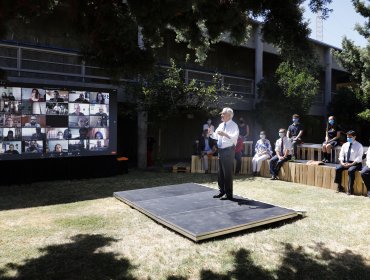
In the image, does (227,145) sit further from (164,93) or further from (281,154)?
(164,93)

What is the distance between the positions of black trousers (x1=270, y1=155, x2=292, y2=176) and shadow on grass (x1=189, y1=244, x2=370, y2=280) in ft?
20.3

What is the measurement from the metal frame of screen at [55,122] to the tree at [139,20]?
593cm

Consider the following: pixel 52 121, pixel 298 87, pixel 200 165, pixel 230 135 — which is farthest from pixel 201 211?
pixel 298 87

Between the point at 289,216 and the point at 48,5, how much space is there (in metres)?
4.89

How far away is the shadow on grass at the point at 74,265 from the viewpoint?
3.87 meters

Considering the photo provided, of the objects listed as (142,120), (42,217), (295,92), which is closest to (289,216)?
(42,217)

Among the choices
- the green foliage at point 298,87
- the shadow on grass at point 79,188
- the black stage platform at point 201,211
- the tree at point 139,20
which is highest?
the green foliage at point 298,87

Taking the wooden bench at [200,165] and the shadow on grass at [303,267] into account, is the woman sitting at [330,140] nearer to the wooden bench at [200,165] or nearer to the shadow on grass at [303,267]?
Answer: the wooden bench at [200,165]

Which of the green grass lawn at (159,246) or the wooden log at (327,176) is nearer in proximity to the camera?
the green grass lawn at (159,246)

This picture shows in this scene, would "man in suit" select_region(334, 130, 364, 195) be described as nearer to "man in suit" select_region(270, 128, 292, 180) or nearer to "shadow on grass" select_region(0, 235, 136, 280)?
"man in suit" select_region(270, 128, 292, 180)

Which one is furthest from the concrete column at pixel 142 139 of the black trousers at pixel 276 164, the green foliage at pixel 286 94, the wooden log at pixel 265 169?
the green foliage at pixel 286 94

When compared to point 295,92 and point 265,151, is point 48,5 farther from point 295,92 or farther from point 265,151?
point 295,92

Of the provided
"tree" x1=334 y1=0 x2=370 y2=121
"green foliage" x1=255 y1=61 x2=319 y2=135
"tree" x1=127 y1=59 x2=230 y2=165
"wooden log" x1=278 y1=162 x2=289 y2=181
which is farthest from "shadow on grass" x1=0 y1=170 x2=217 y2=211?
"tree" x1=334 y1=0 x2=370 y2=121

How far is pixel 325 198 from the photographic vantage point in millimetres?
7949
